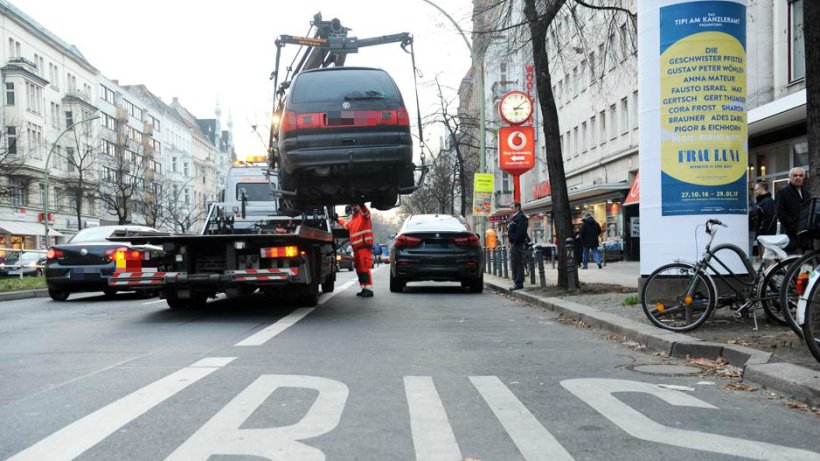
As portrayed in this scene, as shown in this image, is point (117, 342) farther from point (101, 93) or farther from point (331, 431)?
point (101, 93)

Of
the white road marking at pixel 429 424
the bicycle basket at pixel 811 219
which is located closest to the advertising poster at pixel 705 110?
the bicycle basket at pixel 811 219

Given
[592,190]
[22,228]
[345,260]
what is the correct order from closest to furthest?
[592,190]
[345,260]
[22,228]

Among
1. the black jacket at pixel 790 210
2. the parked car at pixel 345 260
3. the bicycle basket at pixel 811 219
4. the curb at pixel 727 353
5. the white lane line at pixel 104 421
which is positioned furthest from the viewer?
the parked car at pixel 345 260

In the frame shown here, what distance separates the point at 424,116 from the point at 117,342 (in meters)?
28.1

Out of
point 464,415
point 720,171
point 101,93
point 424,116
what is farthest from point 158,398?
point 101,93

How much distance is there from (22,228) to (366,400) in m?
51.2

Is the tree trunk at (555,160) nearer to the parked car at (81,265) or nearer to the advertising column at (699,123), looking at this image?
the advertising column at (699,123)

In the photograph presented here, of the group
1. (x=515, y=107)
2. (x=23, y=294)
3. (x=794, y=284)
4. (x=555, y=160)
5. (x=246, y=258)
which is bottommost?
(x=23, y=294)

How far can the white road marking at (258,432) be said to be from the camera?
3.83m

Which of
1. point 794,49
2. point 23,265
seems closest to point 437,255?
point 794,49

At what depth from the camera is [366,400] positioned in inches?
201

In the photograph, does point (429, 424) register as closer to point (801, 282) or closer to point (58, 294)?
point (801, 282)

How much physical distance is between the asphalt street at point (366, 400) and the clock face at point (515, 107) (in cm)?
1571

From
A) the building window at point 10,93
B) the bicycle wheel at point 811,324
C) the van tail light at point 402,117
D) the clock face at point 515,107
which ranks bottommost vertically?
the bicycle wheel at point 811,324
